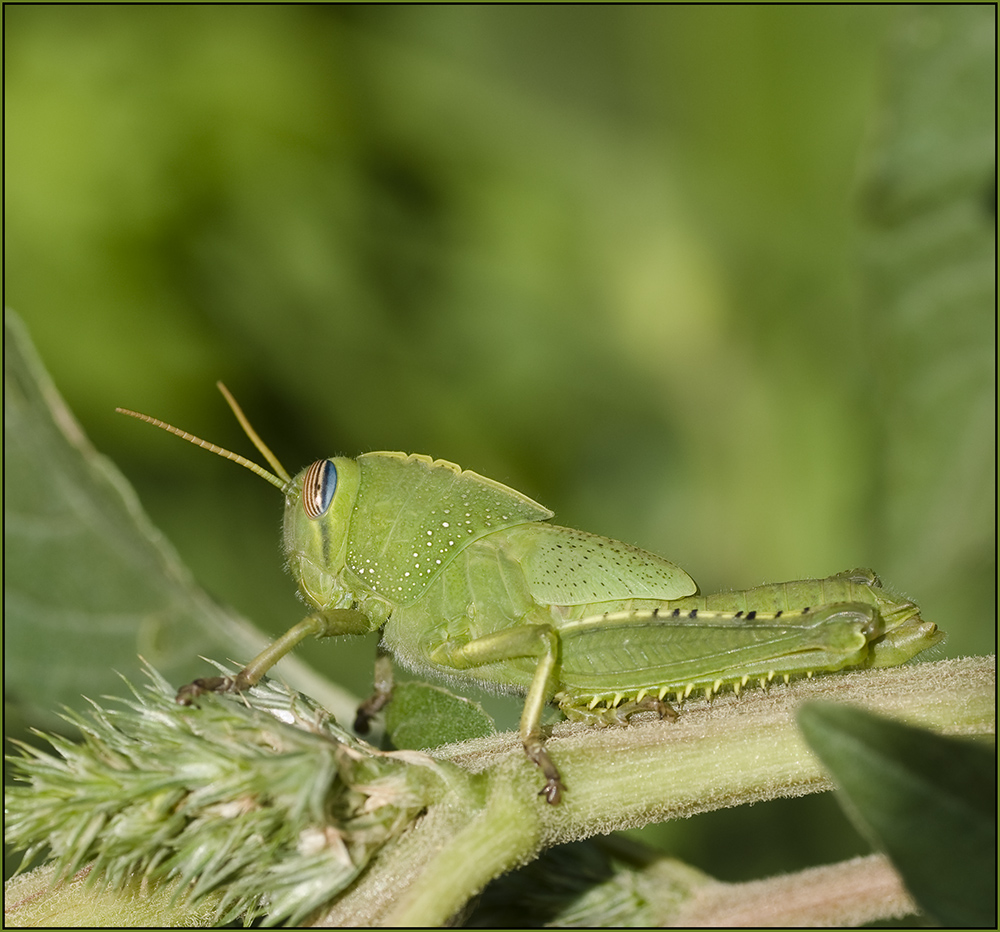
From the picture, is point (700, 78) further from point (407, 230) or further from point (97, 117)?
point (97, 117)

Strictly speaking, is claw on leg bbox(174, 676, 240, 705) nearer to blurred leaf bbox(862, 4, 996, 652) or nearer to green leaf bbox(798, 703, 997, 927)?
green leaf bbox(798, 703, 997, 927)

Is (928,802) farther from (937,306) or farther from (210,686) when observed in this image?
(937,306)

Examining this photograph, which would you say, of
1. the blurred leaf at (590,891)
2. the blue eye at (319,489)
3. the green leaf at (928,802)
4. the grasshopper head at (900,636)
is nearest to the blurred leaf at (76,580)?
the blue eye at (319,489)

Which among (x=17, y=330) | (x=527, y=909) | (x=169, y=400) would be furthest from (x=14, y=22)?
(x=527, y=909)

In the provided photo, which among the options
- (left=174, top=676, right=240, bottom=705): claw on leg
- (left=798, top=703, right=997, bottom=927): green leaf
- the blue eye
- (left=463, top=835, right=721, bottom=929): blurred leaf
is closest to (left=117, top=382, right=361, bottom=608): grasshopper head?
the blue eye

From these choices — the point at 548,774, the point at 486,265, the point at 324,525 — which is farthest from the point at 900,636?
the point at 486,265

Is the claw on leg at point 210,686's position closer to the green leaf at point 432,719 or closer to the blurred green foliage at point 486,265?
the green leaf at point 432,719
